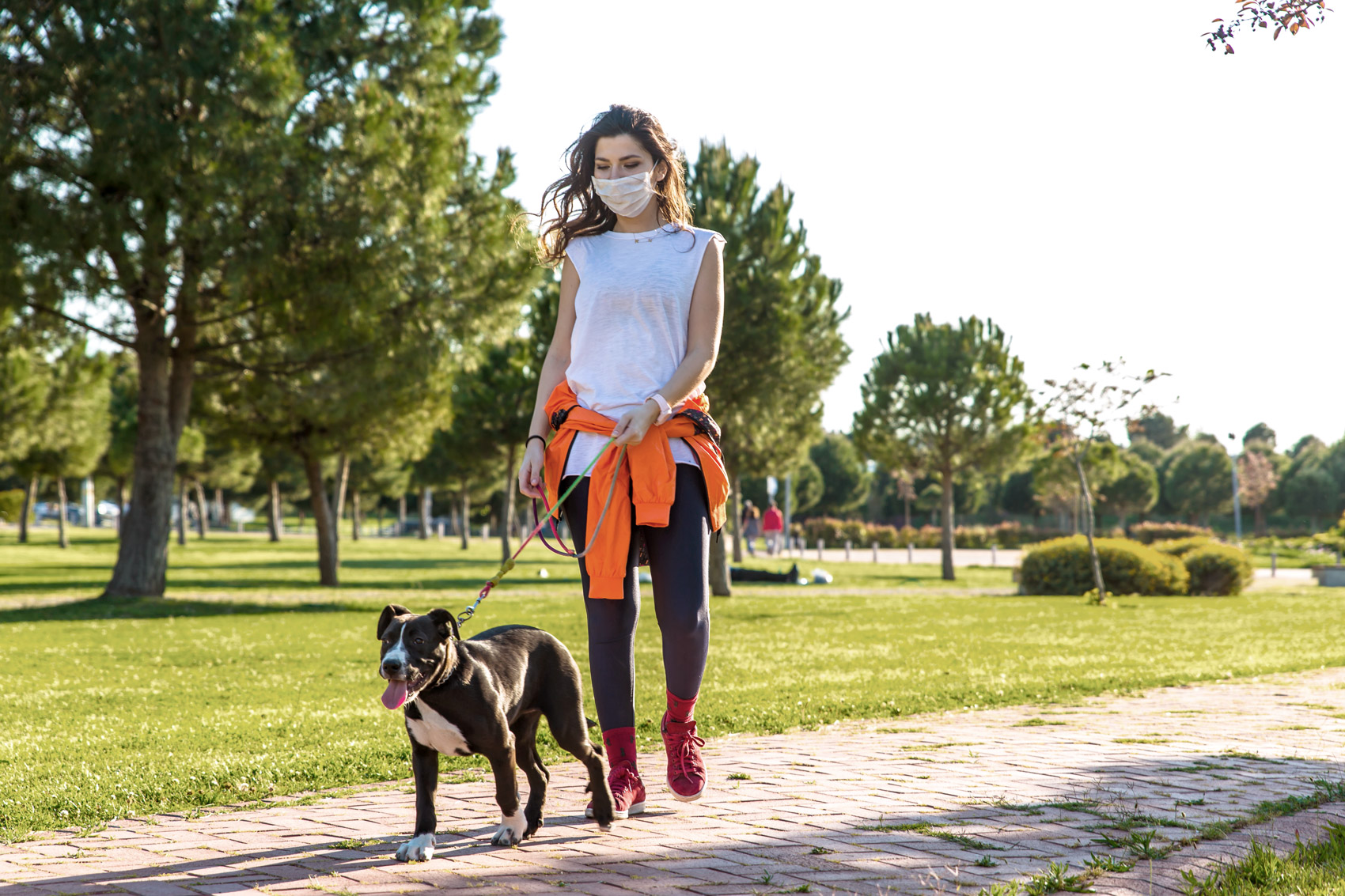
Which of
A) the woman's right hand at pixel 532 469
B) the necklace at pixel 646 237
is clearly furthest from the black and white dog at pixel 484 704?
the necklace at pixel 646 237

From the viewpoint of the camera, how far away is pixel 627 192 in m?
3.75

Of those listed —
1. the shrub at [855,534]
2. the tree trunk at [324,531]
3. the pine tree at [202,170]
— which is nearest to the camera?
the pine tree at [202,170]

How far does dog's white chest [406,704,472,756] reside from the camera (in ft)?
10.8

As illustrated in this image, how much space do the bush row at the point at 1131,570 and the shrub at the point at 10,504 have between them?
47842mm

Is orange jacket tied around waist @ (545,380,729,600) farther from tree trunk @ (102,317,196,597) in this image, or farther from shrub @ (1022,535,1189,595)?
shrub @ (1022,535,1189,595)

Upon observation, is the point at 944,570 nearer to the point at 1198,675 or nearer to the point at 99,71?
the point at 1198,675

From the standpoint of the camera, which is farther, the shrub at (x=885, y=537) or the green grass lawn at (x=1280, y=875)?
the shrub at (x=885, y=537)

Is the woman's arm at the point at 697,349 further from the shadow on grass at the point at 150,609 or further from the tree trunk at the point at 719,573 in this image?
the tree trunk at the point at 719,573

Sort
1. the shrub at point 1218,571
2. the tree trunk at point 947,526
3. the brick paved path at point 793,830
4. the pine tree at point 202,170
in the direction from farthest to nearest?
the tree trunk at point 947,526 → the shrub at point 1218,571 → the pine tree at point 202,170 → the brick paved path at point 793,830

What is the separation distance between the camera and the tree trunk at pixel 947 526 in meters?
30.4

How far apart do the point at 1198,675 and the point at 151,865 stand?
328 inches

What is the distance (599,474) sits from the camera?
11.7 feet

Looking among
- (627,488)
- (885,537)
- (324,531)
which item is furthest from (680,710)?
(885,537)

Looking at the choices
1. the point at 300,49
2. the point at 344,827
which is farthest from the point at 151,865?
the point at 300,49
